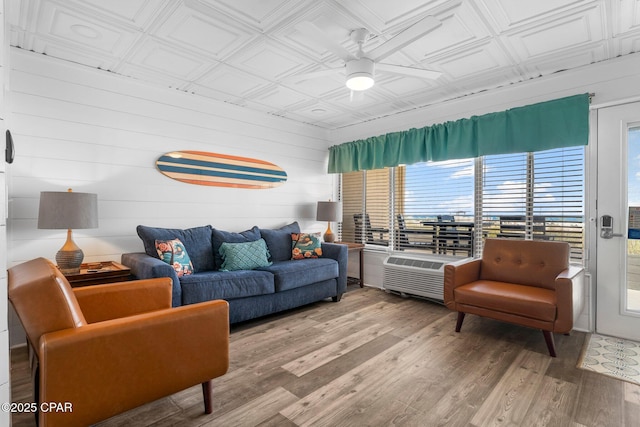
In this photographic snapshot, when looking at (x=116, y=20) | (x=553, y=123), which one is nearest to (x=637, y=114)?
(x=553, y=123)

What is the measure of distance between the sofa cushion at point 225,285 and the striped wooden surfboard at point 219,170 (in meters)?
1.28

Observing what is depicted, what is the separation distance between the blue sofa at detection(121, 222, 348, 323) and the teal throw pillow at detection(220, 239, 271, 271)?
0.27ft

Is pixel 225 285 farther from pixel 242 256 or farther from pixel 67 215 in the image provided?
pixel 67 215

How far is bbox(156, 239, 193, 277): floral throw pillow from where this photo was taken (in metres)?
3.05

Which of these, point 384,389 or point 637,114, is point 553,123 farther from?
point 384,389

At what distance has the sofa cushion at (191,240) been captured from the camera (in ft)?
10.4

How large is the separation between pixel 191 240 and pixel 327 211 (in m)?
1.98

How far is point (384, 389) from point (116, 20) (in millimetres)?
3209

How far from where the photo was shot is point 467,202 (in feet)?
13.0

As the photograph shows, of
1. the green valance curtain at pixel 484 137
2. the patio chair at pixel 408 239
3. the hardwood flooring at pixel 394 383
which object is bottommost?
the hardwood flooring at pixel 394 383

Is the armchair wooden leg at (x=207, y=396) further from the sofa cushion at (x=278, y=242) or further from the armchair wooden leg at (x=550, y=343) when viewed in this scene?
the armchair wooden leg at (x=550, y=343)

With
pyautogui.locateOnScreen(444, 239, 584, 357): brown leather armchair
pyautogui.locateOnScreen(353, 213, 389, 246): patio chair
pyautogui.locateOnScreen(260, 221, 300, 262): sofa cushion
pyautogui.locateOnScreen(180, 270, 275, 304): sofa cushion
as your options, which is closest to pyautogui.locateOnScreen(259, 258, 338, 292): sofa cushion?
pyautogui.locateOnScreen(180, 270, 275, 304): sofa cushion

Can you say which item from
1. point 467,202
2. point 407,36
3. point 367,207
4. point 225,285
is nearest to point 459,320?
point 467,202

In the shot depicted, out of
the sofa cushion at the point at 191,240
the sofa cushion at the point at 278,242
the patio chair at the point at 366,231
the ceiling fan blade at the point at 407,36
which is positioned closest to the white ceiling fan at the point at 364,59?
the ceiling fan blade at the point at 407,36
